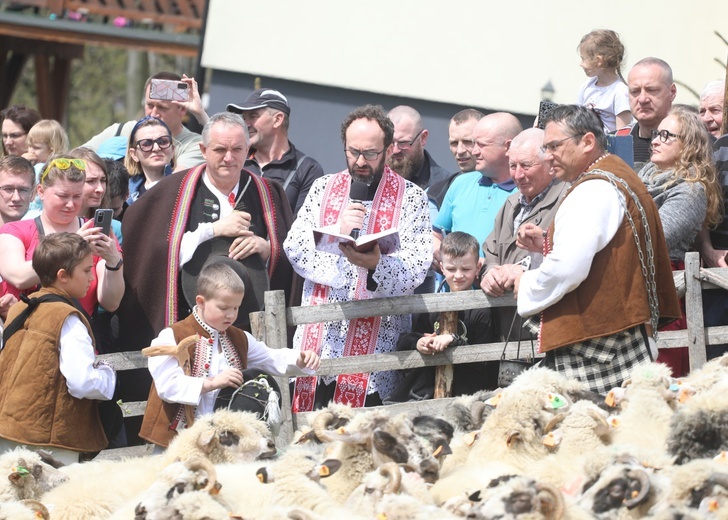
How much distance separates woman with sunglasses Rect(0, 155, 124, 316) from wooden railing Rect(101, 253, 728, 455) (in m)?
0.42

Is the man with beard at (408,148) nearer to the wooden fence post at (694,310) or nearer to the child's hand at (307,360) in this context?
the wooden fence post at (694,310)

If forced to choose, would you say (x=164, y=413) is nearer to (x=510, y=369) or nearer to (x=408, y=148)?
(x=510, y=369)

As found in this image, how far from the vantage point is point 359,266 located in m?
7.20

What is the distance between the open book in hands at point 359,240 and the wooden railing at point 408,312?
35cm

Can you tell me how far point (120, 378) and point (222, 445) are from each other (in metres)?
1.95

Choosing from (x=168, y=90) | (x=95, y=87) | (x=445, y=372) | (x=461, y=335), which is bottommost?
(x=445, y=372)

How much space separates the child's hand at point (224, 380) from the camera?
20.0ft

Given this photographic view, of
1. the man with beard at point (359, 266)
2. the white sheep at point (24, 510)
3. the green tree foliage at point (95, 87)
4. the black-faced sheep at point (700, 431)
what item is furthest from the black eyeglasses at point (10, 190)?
the green tree foliage at point (95, 87)

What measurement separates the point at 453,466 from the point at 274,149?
12.4 feet

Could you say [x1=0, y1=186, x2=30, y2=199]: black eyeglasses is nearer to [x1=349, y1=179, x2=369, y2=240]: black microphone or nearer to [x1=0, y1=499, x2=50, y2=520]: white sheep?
[x1=349, y1=179, x2=369, y2=240]: black microphone

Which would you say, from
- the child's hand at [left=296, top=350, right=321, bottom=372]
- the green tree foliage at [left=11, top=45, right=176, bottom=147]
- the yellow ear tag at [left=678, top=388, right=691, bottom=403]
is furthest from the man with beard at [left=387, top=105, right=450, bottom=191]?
the green tree foliage at [left=11, top=45, right=176, bottom=147]

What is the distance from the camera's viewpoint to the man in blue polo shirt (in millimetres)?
8078

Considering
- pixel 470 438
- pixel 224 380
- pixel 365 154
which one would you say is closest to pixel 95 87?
pixel 365 154

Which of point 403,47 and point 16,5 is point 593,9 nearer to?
point 403,47
